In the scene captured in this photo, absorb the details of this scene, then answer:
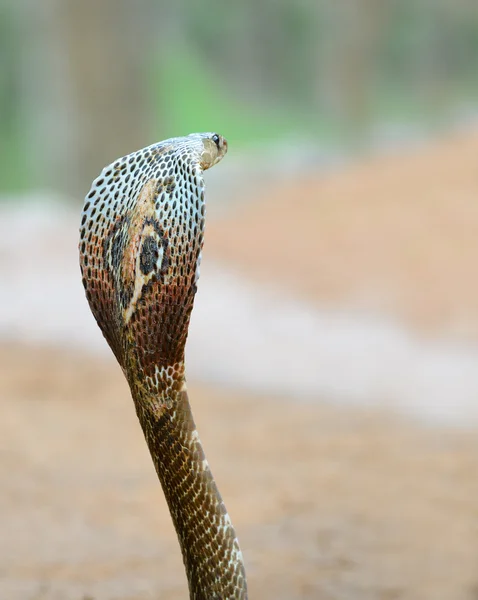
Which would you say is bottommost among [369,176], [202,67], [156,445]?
[156,445]

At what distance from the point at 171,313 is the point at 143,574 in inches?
29.5

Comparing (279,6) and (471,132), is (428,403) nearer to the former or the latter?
(471,132)

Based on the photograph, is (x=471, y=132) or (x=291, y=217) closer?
(x=291, y=217)

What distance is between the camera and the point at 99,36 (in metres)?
6.88

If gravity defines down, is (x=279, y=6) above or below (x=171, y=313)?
above

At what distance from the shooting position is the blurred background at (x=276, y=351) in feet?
6.82

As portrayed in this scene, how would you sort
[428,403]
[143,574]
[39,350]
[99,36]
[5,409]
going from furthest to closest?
[99,36]
[39,350]
[428,403]
[5,409]
[143,574]

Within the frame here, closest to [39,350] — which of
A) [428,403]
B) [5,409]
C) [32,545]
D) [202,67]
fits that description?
[5,409]

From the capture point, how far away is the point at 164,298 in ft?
4.46

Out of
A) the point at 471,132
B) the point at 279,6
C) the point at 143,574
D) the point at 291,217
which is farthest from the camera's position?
the point at 279,6

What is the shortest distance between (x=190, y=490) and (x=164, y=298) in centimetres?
29

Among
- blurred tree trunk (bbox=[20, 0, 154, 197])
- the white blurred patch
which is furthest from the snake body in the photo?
blurred tree trunk (bbox=[20, 0, 154, 197])

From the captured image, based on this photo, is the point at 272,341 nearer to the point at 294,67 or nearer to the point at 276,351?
the point at 276,351

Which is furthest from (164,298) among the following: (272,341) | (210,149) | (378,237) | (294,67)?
(294,67)
